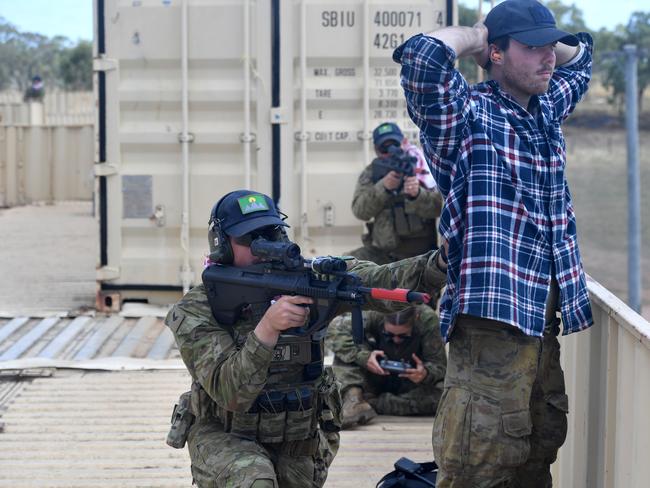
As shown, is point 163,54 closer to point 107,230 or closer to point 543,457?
point 107,230

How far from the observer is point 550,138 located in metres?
3.59

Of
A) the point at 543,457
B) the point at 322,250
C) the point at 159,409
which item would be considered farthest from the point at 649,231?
the point at 543,457

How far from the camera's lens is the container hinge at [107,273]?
8594mm

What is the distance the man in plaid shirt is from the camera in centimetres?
339

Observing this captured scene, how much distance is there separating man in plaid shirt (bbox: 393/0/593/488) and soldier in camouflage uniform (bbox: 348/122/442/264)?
3.71 metres

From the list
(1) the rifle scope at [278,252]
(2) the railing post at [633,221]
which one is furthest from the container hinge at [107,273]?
(2) the railing post at [633,221]

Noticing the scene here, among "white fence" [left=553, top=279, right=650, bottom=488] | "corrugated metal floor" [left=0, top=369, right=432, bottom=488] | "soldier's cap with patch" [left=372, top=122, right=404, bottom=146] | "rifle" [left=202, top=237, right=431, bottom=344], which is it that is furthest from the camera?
"soldier's cap with patch" [left=372, top=122, right=404, bottom=146]

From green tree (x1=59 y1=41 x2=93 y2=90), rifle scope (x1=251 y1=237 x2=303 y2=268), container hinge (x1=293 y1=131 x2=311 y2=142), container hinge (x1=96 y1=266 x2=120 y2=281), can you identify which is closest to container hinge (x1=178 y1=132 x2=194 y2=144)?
container hinge (x1=293 y1=131 x2=311 y2=142)

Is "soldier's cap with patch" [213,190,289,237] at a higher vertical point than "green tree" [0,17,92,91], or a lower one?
lower

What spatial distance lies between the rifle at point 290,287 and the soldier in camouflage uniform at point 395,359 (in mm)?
2523

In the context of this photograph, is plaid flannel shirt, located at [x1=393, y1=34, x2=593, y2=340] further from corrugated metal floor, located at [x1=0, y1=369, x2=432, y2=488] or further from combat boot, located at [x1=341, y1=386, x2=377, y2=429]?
combat boot, located at [x1=341, y1=386, x2=377, y2=429]

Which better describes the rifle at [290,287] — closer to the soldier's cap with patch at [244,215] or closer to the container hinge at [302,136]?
the soldier's cap with patch at [244,215]

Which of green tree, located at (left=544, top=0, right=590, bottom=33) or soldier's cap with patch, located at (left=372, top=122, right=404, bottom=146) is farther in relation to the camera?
green tree, located at (left=544, top=0, right=590, bottom=33)

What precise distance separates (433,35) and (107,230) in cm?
556
